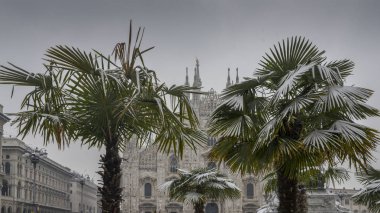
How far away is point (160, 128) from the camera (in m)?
10.3

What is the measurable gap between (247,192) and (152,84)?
58.1 metres

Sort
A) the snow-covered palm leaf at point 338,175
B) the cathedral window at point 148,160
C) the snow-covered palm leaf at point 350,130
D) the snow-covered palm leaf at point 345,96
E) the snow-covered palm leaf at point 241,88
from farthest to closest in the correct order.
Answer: the cathedral window at point 148,160
the snow-covered palm leaf at point 338,175
the snow-covered palm leaf at point 241,88
the snow-covered palm leaf at point 345,96
the snow-covered palm leaf at point 350,130

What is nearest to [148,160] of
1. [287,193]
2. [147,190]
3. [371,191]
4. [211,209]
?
[147,190]

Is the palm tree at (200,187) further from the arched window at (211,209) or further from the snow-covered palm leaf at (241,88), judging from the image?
the arched window at (211,209)

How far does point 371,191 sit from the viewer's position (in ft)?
46.2

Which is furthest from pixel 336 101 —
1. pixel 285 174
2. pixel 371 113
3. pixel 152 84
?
pixel 152 84

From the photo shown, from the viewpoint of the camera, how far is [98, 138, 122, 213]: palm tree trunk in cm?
964

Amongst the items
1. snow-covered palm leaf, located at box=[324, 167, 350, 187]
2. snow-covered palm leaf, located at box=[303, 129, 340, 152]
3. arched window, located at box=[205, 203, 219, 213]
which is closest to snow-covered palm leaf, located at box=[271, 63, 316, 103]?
snow-covered palm leaf, located at box=[303, 129, 340, 152]

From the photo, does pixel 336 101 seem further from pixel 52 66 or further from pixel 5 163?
pixel 5 163

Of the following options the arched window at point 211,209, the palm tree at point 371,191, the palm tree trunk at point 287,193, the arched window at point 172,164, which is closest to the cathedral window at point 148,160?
the arched window at point 172,164

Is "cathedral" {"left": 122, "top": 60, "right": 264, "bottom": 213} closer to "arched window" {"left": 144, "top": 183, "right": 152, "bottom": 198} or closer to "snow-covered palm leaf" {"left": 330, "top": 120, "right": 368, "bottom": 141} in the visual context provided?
"arched window" {"left": 144, "top": 183, "right": 152, "bottom": 198}

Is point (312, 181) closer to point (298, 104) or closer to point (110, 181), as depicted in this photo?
point (298, 104)

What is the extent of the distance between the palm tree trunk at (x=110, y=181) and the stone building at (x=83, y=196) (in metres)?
79.8

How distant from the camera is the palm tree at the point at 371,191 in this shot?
14094 millimetres
